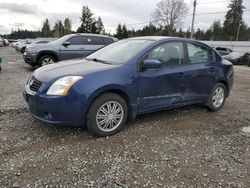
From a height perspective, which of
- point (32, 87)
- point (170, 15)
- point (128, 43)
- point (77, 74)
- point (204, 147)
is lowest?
point (204, 147)

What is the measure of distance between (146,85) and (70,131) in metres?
1.41

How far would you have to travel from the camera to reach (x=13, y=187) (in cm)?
258

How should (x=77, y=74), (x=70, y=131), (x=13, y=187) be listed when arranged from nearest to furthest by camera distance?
(x=13, y=187)
(x=77, y=74)
(x=70, y=131)

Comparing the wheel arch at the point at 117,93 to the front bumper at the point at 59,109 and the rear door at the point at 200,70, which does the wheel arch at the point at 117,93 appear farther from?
the rear door at the point at 200,70

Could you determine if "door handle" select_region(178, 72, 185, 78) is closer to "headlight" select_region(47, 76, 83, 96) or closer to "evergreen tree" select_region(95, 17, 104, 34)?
"headlight" select_region(47, 76, 83, 96)

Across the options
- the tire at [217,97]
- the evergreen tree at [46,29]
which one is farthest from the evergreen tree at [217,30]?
the tire at [217,97]

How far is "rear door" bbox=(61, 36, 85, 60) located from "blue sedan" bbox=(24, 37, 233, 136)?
5.64 m

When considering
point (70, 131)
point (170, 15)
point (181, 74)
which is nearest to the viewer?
point (70, 131)

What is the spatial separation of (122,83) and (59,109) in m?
1.00

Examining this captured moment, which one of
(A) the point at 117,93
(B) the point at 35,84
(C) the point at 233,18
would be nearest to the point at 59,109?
(B) the point at 35,84

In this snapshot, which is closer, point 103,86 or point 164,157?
point 164,157

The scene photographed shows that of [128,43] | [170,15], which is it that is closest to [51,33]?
[170,15]

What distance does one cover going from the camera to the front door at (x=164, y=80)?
4085 mm

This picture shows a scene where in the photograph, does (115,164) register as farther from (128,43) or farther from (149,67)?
(128,43)
